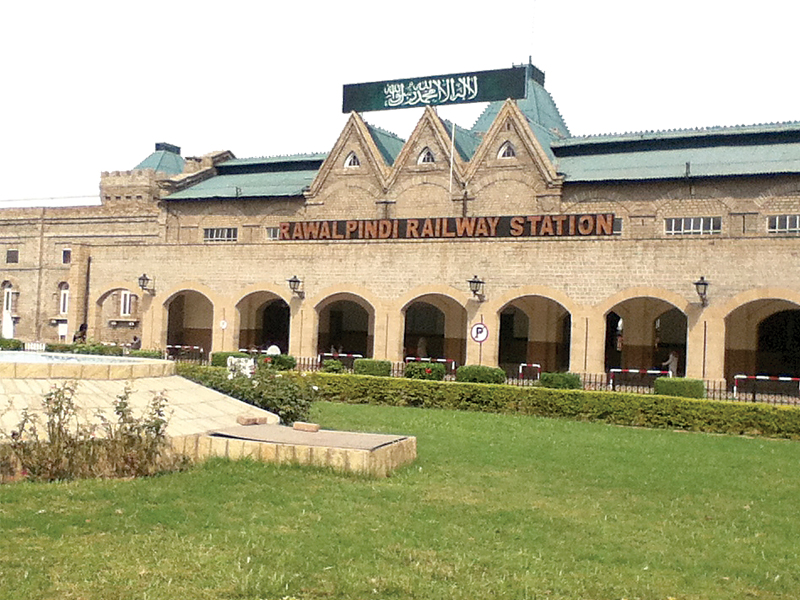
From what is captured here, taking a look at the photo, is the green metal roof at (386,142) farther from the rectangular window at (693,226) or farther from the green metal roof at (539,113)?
the rectangular window at (693,226)

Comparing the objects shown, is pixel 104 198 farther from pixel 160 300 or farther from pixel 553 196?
pixel 553 196

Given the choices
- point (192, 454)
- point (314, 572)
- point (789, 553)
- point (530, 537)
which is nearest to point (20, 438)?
point (192, 454)

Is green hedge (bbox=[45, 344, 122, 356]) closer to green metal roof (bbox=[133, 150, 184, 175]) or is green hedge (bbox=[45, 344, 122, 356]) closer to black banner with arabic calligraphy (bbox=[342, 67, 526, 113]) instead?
black banner with arabic calligraphy (bbox=[342, 67, 526, 113])

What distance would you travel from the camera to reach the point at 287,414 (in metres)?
16.8

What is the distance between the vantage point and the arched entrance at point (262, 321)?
126ft

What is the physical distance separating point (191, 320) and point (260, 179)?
30.7 feet

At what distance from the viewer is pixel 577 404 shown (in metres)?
22.4

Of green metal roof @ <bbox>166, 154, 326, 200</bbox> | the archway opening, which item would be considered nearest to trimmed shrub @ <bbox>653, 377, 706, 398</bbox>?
the archway opening

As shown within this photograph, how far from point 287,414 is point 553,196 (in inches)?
931

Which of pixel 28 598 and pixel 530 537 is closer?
pixel 28 598

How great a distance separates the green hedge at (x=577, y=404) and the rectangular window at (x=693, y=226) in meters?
15.7

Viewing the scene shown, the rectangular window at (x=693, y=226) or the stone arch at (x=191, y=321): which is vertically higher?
the rectangular window at (x=693, y=226)

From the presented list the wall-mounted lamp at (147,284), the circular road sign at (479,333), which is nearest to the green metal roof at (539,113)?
the circular road sign at (479,333)

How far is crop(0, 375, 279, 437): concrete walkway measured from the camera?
1295cm
